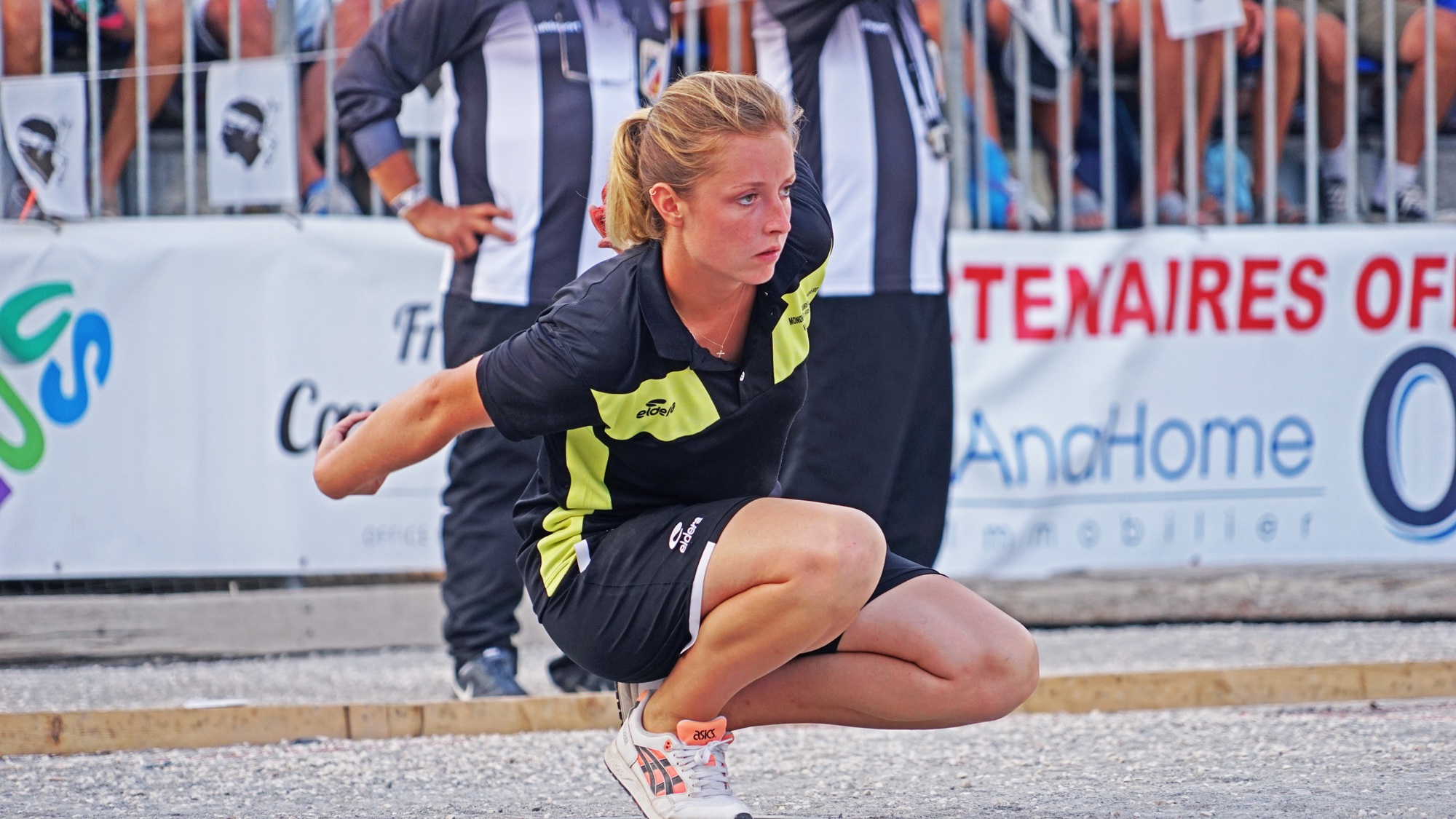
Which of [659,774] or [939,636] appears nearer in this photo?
[659,774]

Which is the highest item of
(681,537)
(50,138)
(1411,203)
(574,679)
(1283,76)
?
(1283,76)

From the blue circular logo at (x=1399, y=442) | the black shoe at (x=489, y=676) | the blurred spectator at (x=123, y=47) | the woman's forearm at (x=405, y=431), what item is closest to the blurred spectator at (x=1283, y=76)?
the blue circular logo at (x=1399, y=442)

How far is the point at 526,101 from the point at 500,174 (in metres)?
0.19

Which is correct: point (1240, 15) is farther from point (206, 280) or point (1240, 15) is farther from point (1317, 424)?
point (206, 280)

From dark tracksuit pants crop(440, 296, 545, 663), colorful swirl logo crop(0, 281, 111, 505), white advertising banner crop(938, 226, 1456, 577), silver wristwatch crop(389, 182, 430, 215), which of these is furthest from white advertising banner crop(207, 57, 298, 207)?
white advertising banner crop(938, 226, 1456, 577)

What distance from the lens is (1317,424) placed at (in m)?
5.19

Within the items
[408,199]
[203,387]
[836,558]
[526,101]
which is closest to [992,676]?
[836,558]

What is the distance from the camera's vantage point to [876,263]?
4207 mm

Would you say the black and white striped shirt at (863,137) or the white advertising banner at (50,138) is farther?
the white advertising banner at (50,138)

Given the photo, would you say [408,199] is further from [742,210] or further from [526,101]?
[742,210]

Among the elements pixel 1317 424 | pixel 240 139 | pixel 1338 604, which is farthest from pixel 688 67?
pixel 1338 604

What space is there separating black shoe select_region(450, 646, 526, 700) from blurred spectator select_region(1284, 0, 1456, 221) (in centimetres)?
322

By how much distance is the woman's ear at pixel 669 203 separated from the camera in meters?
2.64

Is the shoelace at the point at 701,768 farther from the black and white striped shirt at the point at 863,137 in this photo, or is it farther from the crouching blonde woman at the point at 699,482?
the black and white striped shirt at the point at 863,137
